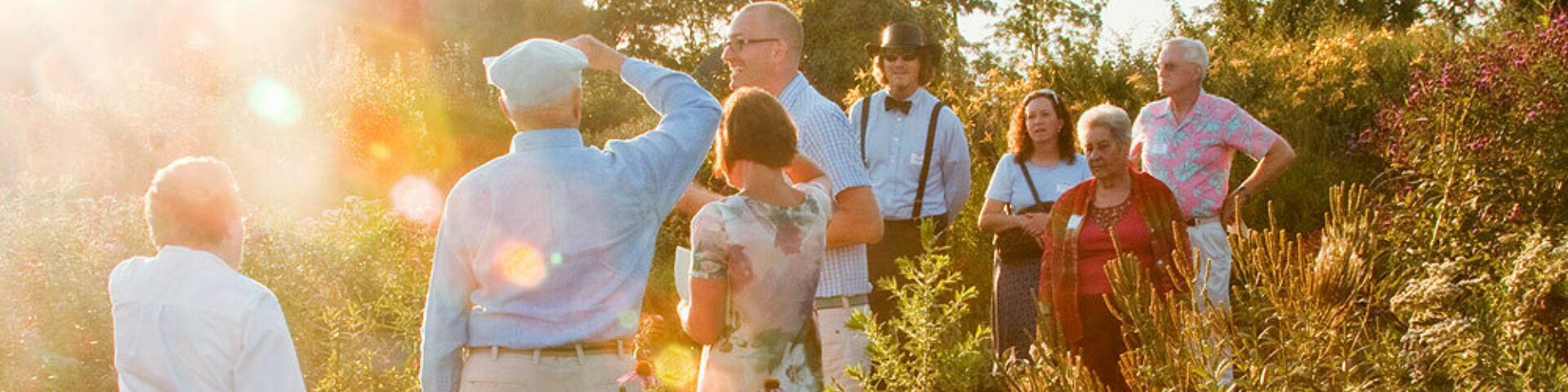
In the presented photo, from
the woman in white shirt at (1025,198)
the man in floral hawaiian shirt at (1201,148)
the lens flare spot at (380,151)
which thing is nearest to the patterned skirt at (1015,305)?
the woman in white shirt at (1025,198)

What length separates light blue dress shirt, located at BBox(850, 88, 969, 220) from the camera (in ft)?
17.7

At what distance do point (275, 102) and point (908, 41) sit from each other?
30.5 feet

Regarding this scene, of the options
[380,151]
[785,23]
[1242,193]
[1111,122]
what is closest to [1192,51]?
[1242,193]

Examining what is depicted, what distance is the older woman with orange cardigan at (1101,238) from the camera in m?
4.87

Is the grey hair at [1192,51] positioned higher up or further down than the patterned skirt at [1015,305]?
higher up

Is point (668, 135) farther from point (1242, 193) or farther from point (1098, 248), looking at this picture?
point (1242, 193)

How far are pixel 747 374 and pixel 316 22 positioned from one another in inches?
965

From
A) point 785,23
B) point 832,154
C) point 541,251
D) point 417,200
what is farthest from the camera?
point 417,200

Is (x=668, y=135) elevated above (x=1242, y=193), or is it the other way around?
(x=668, y=135)

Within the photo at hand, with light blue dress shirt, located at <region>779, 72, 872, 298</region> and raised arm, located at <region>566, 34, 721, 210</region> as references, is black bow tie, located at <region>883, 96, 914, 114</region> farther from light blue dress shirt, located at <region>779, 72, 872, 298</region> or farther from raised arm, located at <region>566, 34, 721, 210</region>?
raised arm, located at <region>566, 34, 721, 210</region>

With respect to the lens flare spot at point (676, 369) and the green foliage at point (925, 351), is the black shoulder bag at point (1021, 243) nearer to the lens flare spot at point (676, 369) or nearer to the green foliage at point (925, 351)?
the lens flare spot at point (676, 369)

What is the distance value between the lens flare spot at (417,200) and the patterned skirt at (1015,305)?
3.63 m

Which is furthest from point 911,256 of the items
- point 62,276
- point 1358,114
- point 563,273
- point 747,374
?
point 1358,114

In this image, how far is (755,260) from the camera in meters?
3.28
